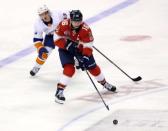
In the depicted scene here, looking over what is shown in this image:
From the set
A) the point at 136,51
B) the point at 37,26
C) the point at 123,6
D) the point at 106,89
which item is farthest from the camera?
the point at 123,6

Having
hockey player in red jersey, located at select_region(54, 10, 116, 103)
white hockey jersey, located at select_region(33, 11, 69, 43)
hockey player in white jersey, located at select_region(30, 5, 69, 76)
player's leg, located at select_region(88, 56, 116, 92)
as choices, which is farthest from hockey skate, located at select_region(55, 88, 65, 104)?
white hockey jersey, located at select_region(33, 11, 69, 43)

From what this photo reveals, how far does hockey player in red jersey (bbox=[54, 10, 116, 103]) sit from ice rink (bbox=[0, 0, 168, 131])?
0.32 meters

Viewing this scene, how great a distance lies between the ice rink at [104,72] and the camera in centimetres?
617

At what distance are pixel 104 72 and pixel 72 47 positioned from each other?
1.24 m

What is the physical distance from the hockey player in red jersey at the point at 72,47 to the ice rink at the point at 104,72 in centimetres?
32

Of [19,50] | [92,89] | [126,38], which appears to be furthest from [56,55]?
[92,89]

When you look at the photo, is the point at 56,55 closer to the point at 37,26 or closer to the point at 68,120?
the point at 37,26

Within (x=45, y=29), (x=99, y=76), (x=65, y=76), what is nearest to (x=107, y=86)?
(x=99, y=76)

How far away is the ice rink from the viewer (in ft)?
20.2

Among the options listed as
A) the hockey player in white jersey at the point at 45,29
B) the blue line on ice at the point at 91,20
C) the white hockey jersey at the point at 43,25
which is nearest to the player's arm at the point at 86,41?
the hockey player in white jersey at the point at 45,29

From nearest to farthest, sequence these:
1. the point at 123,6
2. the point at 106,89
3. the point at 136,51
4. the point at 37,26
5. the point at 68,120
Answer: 1. the point at 68,120
2. the point at 106,89
3. the point at 37,26
4. the point at 136,51
5. the point at 123,6

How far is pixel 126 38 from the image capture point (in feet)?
30.8

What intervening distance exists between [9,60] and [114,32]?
2.04 meters

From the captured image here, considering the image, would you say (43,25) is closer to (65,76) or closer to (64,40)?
(64,40)
